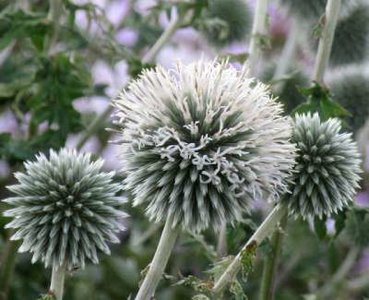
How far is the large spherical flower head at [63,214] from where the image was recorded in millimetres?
1646

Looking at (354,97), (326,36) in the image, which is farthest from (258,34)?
(354,97)

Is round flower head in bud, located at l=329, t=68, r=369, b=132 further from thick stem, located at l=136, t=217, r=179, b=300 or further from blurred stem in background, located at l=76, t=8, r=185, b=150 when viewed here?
thick stem, located at l=136, t=217, r=179, b=300

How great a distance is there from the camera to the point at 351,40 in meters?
2.99

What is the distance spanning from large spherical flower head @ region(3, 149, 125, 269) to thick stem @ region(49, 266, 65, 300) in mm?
15

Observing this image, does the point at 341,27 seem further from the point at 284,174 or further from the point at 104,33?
the point at 284,174

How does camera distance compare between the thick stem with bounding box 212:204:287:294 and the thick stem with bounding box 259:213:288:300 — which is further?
the thick stem with bounding box 259:213:288:300

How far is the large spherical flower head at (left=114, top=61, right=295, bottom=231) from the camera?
155 cm

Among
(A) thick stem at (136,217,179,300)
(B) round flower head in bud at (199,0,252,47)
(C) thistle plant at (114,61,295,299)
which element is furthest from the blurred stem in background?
(A) thick stem at (136,217,179,300)

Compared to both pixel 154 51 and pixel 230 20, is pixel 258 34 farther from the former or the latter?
pixel 230 20

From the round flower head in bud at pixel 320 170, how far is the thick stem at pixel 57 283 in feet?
1.75

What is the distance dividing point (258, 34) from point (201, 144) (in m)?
0.87

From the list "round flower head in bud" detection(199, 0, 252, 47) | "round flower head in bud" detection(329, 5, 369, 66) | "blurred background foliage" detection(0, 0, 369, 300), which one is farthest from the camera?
"round flower head in bud" detection(199, 0, 252, 47)

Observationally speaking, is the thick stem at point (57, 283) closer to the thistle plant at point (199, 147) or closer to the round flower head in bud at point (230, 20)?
the thistle plant at point (199, 147)

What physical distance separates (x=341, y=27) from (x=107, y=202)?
5.48 feet
